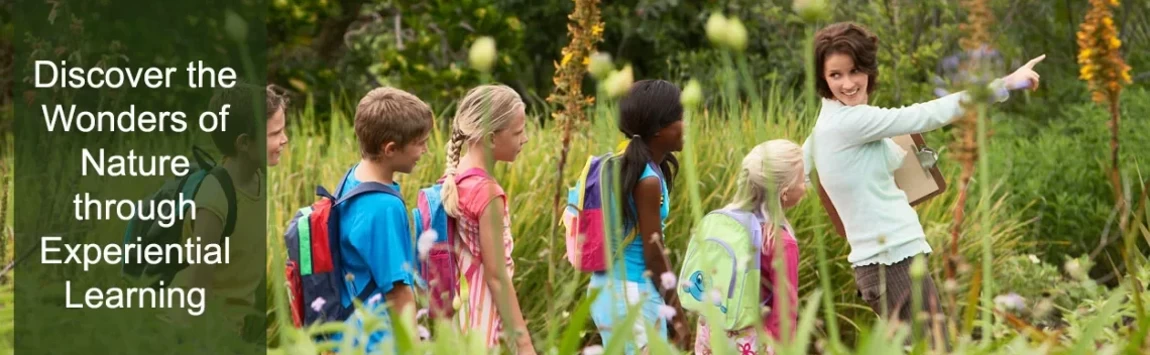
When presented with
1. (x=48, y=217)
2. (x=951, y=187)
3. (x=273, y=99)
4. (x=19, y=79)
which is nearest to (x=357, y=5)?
(x=19, y=79)

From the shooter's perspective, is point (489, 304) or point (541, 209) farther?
point (541, 209)

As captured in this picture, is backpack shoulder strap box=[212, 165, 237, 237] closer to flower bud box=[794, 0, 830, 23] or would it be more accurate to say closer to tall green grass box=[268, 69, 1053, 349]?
tall green grass box=[268, 69, 1053, 349]

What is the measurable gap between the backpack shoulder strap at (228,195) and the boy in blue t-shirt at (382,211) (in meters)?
0.24

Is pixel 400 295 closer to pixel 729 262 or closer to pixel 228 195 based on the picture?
pixel 228 195

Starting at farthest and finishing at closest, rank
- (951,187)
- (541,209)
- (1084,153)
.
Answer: (1084,153) < (951,187) < (541,209)

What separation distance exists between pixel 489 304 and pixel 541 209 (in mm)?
1601

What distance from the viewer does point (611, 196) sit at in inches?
139

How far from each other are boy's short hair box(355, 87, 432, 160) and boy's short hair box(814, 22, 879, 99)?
109 cm

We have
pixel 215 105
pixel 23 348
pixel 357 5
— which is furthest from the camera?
pixel 357 5

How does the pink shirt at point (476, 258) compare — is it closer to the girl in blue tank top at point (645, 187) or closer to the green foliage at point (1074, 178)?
the girl in blue tank top at point (645, 187)

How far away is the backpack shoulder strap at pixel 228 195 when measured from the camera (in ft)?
10.4

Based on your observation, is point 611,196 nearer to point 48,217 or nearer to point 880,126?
point 880,126

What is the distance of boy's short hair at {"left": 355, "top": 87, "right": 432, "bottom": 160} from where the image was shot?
10.8 feet

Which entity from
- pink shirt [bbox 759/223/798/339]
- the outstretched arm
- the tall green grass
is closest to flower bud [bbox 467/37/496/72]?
pink shirt [bbox 759/223/798/339]
